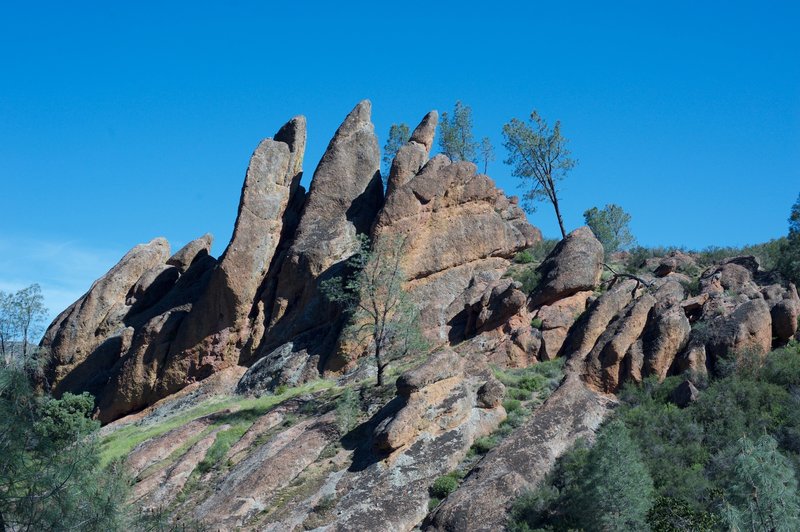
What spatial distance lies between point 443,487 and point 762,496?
11477mm

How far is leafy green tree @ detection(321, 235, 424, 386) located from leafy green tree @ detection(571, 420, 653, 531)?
52.5 feet

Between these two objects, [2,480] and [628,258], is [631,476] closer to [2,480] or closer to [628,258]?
[2,480]

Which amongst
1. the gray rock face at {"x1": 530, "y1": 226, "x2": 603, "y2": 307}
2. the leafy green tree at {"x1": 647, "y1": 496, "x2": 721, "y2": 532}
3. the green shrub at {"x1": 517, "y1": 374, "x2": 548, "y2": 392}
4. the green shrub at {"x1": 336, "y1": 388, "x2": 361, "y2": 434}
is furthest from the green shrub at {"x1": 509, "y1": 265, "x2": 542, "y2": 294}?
the leafy green tree at {"x1": 647, "y1": 496, "x2": 721, "y2": 532}

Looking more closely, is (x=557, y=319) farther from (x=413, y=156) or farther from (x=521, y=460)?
(x=413, y=156)

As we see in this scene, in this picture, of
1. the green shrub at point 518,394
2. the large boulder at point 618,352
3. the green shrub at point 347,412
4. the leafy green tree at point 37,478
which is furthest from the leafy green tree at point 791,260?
the leafy green tree at point 37,478

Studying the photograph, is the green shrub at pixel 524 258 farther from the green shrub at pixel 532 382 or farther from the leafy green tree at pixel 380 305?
the green shrub at pixel 532 382

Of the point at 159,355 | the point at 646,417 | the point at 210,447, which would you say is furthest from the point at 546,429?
the point at 159,355

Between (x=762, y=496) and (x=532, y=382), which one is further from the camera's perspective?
(x=532, y=382)

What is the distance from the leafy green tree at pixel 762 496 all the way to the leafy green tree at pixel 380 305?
20829 millimetres

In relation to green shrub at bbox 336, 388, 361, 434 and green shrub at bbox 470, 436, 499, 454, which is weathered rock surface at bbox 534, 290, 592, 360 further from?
green shrub at bbox 336, 388, 361, 434

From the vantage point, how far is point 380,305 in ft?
144

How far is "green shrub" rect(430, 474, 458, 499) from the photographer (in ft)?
98.1

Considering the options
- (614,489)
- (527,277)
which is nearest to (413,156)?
(527,277)

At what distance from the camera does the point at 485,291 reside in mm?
43594
